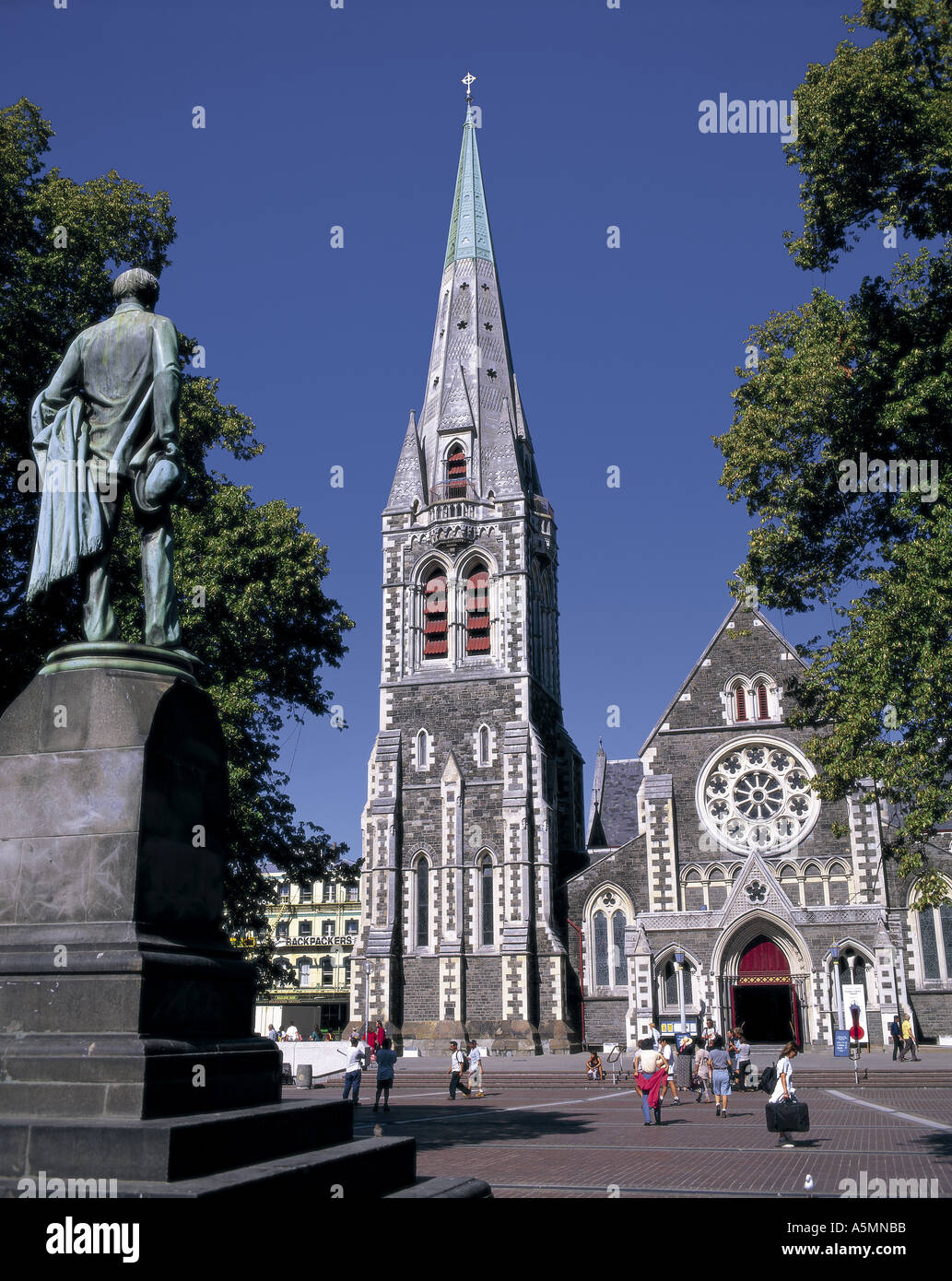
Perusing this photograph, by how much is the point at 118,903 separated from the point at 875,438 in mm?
15225

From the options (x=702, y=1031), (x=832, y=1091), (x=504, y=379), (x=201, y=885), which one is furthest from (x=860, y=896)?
(x=201, y=885)

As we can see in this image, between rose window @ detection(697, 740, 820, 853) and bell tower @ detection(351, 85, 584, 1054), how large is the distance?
20.8 feet

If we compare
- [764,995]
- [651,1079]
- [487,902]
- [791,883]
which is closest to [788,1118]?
[651,1079]

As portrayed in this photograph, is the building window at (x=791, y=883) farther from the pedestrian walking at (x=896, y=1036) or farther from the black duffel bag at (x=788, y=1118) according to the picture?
the black duffel bag at (x=788, y=1118)

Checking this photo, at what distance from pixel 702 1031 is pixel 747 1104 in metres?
12.3

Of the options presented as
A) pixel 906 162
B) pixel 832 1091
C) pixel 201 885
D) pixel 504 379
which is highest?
pixel 504 379

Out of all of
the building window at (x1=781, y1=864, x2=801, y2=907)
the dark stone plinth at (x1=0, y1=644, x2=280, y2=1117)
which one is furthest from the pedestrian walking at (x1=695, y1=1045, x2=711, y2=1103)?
the dark stone plinth at (x1=0, y1=644, x2=280, y2=1117)

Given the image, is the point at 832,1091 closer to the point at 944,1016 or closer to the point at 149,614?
the point at 944,1016

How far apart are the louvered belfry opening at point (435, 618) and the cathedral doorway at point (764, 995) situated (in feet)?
57.0

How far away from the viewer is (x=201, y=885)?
748 centimetres

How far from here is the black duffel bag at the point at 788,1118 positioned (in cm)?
1437

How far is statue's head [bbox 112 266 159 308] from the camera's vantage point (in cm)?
852

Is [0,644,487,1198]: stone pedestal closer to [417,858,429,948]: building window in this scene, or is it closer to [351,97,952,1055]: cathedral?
[351,97,952,1055]: cathedral

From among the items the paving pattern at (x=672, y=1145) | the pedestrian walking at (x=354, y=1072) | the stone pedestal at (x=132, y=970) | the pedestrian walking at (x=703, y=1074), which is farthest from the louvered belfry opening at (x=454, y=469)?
the stone pedestal at (x=132, y=970)
